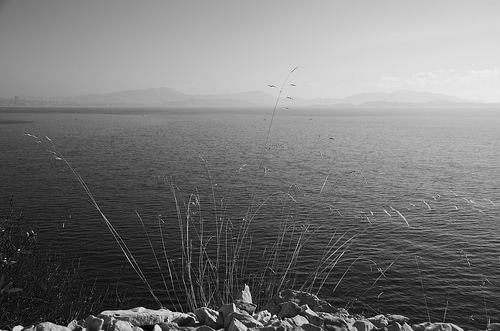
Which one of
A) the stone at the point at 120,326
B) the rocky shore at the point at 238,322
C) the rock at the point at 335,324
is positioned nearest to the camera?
the stone at the point at 120,326

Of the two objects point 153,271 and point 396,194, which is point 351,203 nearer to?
point 396,194


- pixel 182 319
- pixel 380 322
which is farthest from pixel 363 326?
pixel 182 319

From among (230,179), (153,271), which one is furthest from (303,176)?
(153,271)

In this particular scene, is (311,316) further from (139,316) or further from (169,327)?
(139,316)

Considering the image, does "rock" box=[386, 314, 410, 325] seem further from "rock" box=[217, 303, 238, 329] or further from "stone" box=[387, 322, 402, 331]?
"rock" box=[217, 303, 238, 329]

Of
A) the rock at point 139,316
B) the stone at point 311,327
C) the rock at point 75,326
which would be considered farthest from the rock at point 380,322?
the rock at point 75,326

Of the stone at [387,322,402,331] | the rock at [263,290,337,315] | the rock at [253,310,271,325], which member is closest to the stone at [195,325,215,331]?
the rock at [253,310,271,325]

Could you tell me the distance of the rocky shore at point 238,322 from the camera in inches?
181

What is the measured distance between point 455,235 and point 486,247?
170cm

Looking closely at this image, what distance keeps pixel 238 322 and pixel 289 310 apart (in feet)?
3.21

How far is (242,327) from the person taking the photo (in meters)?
4.53

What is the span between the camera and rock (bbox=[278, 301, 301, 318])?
17.4 ft

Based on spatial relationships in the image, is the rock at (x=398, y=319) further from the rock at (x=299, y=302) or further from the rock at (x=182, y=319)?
the rock at (x=182, y=319)

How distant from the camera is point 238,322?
4590mm
